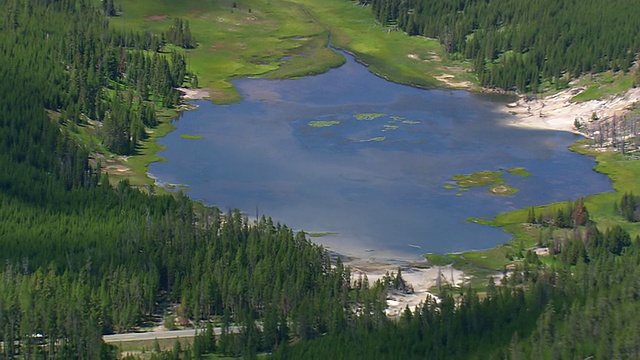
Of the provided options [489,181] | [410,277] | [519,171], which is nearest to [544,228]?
[410,277]

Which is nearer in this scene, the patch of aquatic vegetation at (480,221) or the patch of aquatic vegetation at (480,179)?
the patch of aquatic vegetation at (480,221)

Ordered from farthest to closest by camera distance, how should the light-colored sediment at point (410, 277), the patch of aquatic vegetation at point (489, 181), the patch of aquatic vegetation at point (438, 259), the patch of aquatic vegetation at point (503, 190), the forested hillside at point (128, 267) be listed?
the patch of aquatic vegetation at point (489, 181)
the patch of aquatic vegetation at point (503, 190)
the patch of aquatic vegetation at point (438, 259)
the light-colored sediment at point (410, 277)
the forested hillside at point (128, 267)

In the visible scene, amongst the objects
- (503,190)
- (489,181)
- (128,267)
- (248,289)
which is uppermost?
(248,289)

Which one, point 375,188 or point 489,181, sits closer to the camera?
point 375,188

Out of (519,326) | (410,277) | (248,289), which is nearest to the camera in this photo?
(519,326)

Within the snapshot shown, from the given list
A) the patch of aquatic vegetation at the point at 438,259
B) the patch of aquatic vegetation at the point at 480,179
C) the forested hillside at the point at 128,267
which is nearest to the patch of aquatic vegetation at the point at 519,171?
the patch of aquatic vegetation at the point at 480,179

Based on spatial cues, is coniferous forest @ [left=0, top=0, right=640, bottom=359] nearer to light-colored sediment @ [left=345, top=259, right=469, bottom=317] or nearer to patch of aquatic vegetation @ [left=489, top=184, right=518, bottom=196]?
light-colored sediment @ [left=345, top=259, right=469, bottom=317]

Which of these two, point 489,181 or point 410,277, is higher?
point 410,277

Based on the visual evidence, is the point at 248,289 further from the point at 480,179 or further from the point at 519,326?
the point at 480,179

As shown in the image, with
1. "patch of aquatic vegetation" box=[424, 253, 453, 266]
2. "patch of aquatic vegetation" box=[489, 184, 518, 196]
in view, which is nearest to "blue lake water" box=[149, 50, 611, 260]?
"patch of aquatic vegetation" box=[489, 184, 518, 196]

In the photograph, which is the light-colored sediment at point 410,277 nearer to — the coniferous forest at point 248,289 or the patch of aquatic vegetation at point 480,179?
the coniferous forest at point 248,289

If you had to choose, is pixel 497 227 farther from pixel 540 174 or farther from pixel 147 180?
pixel 147 180

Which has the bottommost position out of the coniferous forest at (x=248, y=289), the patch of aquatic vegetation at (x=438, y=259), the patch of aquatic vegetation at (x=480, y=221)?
the patch of aquatic vegetation at (x=480, y=221)
